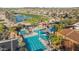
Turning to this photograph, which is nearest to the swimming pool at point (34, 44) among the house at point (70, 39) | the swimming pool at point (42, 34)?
the swimming pool at point (42, 34)

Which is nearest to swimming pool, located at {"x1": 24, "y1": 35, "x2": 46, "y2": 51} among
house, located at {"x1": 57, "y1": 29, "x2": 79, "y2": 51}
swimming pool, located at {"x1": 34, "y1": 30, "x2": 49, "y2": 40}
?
swimming pool, located at {"x1": 34, "y1": 30, "x2": 49, "y2": 40}

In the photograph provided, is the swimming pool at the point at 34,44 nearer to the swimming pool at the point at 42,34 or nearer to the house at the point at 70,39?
the swimming pool at the point at 42,34

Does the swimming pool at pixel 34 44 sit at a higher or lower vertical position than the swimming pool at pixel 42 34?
lower

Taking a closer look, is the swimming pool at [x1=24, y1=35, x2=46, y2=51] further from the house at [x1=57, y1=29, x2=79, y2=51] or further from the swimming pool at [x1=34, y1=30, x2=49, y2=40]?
the house at [x1=57, y1=29, x2=79, y2=51]
